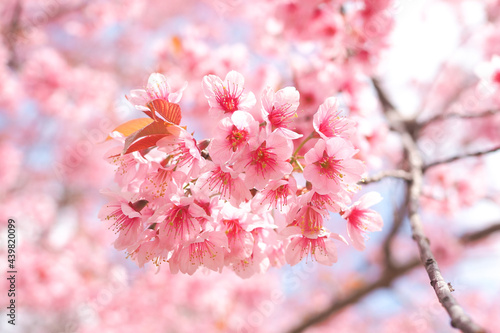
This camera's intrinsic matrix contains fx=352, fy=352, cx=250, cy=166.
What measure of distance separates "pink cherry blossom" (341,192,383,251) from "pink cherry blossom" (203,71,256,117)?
470 mm

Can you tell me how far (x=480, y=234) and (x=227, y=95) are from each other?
3157 mm

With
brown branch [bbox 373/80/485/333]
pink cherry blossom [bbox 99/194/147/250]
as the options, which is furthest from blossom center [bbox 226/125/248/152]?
brown branch [bbox 373/80/485/333]

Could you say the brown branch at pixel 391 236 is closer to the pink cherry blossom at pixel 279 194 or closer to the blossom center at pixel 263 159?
the pink cherry blossom at pixel 279 194

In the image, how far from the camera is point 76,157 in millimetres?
6789

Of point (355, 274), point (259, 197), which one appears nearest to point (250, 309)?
point (355, 274)

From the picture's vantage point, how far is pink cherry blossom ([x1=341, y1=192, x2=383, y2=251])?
3.71 feet

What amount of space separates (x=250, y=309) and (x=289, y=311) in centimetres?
215

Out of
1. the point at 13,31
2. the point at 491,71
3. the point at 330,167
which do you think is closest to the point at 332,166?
the point at 330,167

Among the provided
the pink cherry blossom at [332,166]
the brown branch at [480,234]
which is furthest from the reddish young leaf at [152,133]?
the brown branch at [480,234]

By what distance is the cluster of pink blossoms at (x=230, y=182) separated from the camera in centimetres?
96

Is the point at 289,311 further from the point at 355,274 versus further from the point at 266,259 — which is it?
the point at 266,259

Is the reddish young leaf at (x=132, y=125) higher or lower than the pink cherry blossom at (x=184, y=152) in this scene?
higher

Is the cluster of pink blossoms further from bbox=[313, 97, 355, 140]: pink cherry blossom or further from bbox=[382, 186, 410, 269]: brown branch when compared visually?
bbox=[382, 186, 410, 269]: brown branch

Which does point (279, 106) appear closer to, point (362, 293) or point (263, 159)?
point (263, 159)
